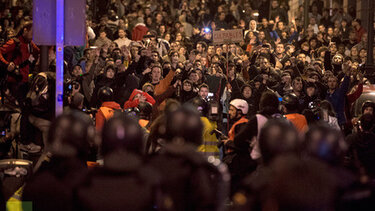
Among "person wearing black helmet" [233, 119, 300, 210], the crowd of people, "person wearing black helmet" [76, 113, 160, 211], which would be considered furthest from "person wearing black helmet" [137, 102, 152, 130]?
"person wearing black helmet" [76, 113, 160, 211]

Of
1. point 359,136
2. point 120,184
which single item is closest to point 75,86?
point 359,136

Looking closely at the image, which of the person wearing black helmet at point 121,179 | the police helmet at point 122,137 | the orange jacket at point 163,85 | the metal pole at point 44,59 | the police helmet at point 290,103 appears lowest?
the person wearing black helmet at point 121,179

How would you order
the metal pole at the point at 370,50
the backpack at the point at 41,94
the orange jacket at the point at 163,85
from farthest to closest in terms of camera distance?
1. the metal pole at the point at 370,50
2. the orange jacket at the point at 163,85
3. the backpack at the point at 41,94

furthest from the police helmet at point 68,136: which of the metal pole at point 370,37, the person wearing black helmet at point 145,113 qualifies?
the metal pole at point 370,37

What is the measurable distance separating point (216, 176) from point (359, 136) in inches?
142

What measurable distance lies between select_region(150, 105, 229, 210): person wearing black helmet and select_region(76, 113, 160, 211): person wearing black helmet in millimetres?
317

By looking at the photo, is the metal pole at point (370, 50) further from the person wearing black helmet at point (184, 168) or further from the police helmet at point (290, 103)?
the person wearing black helmet at point (184, 168)

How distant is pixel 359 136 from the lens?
29.2 feet

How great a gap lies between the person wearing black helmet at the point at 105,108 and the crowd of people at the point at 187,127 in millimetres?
21

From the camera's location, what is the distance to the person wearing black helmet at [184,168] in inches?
204

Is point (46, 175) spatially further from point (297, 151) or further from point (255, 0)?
point (255, 0)

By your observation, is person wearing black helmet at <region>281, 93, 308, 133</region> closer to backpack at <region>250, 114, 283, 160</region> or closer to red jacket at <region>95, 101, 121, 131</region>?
backpack at <region>250, 114, 283, 160</region>

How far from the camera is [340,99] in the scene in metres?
12.2

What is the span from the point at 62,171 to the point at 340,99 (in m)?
8.02
